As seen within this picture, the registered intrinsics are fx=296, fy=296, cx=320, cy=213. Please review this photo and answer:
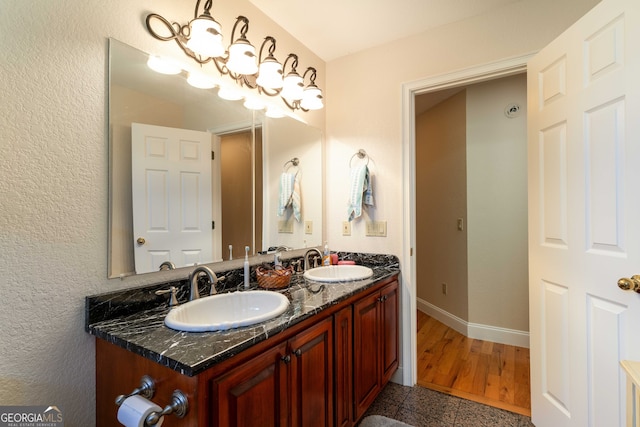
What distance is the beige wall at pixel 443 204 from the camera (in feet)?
9.50

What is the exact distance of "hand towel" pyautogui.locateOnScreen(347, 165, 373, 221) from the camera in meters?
2.11

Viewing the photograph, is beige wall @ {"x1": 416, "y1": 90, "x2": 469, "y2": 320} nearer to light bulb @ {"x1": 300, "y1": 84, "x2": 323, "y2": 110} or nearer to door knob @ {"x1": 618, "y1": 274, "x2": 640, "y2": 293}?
light bulb @ {"x1": 300, "y1": 84, "x2": 323, "y2": 110}

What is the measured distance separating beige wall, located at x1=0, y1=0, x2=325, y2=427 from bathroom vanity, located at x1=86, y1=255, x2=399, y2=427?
82mm

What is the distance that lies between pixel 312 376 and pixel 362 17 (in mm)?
2024

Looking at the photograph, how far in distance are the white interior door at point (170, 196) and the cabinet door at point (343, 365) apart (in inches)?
28.1

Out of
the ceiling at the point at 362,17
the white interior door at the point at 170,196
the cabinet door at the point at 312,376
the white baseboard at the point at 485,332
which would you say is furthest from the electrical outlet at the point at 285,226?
the white baseboard at the point at 485,332

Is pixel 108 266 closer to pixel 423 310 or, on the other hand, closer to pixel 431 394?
pixel 431 394

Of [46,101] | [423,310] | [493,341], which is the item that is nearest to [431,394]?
[493,341]

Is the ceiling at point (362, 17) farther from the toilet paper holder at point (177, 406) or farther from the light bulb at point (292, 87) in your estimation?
the toilet paper holder at point (177, 406)

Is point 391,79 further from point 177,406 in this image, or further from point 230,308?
point 177,406

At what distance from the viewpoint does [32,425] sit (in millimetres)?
912

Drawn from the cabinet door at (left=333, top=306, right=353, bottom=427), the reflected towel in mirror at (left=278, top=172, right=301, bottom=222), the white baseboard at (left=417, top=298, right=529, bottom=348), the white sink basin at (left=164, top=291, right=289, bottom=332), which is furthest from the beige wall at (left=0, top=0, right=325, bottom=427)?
the white baseboard at (left=417, top=298, right=529, bottom=348)

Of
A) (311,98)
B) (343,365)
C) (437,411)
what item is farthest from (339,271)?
Result: (311,98)

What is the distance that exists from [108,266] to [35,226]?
249 mm
